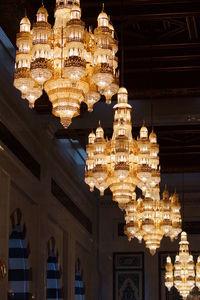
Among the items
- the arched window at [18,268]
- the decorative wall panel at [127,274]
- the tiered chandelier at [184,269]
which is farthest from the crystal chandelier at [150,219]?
the decorative wall panel at [127,274]

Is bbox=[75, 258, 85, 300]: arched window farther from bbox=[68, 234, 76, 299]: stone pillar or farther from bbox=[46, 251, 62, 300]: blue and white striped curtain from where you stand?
bbox=[46, 251, 62, 300]: blue and white striped curtain

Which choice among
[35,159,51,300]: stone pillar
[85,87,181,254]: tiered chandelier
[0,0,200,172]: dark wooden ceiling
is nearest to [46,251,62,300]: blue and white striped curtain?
[35,159,51,300]: stone pillar

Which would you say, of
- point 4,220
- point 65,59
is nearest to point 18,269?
point 4,220

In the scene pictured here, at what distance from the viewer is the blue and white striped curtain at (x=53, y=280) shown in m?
14.8

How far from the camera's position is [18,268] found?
1259cm

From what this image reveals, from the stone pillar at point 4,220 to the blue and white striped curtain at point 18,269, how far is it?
5.03ft

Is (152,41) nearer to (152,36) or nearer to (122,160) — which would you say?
(152,36)

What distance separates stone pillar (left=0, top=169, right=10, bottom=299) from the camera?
34.7 ft

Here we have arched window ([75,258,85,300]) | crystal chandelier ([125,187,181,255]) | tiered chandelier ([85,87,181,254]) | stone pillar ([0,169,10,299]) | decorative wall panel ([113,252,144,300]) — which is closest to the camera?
tiered chandelier ([85,87,181,254])

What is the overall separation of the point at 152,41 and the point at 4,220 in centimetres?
285

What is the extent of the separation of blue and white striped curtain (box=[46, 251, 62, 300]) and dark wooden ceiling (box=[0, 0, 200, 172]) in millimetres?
2390

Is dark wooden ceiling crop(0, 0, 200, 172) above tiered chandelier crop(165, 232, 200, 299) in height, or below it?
above

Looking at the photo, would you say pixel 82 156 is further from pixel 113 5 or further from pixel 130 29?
pixel 113 5

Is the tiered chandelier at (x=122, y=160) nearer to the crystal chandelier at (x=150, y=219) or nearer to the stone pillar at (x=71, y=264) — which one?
the crystal chandelier at (x=150, y=219)
